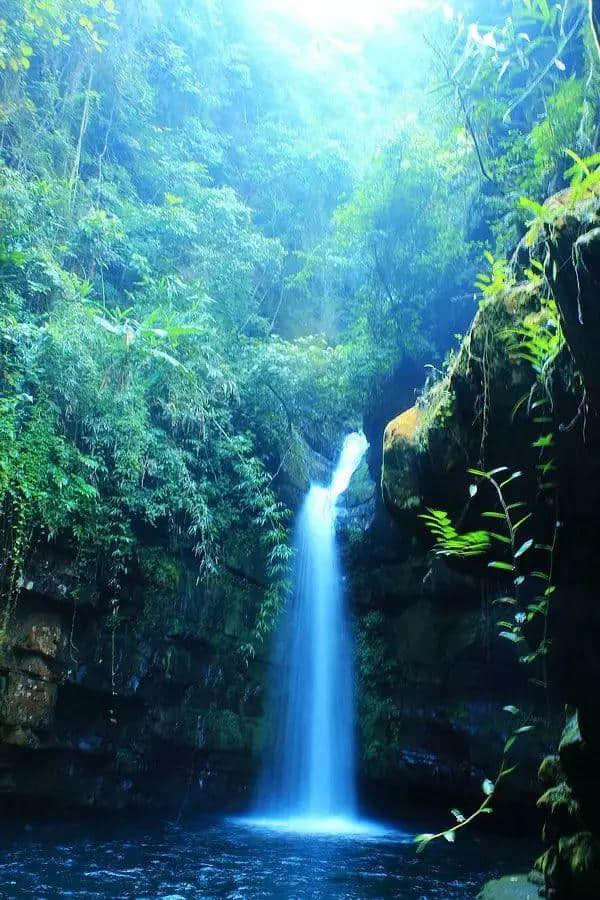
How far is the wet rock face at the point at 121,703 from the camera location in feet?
25.6

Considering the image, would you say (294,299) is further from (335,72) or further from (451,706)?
(451,706)

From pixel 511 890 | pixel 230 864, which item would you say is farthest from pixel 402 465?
pixel 230 864

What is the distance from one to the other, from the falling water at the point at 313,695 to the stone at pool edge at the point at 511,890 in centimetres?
534

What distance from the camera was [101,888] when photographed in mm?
5453

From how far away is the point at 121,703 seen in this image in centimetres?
906

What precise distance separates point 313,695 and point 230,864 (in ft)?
16.2

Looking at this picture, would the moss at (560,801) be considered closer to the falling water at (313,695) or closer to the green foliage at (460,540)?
the green foliage at (460,540)

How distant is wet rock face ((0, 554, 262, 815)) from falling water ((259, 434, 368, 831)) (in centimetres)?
63

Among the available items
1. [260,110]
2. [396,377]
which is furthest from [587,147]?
[260,110]

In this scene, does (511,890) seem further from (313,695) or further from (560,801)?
(313,695)

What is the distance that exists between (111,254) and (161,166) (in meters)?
3.87

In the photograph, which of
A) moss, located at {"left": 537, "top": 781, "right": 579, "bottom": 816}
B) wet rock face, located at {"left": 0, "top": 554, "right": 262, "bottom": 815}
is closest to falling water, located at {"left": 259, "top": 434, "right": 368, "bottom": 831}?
wet rock face, located at {"left": 0, "top": 554, "right": 262, "bottom": 815}

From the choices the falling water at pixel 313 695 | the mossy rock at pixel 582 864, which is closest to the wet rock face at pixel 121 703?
the falling water at pixel 313 695

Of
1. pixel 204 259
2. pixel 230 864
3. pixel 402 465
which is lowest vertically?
pixel 230 864
